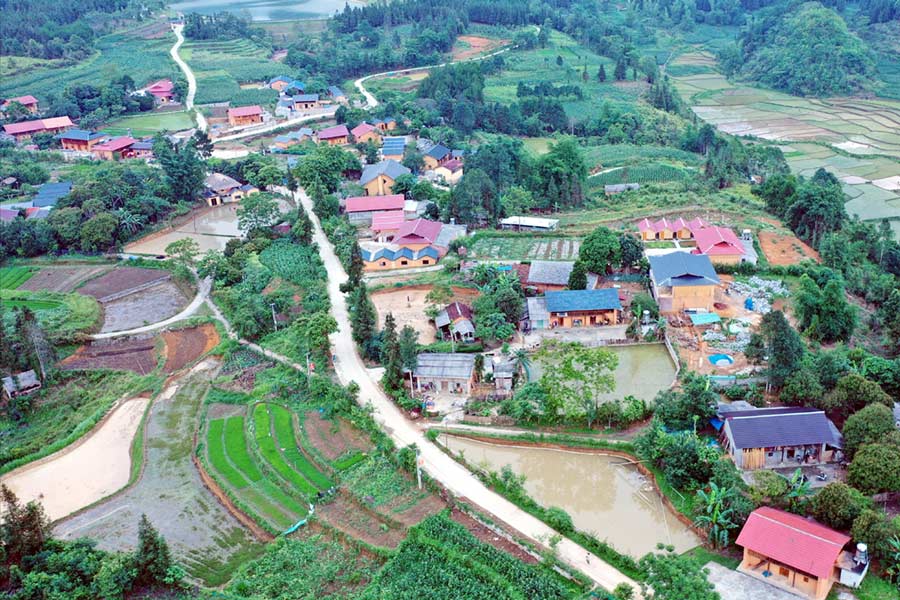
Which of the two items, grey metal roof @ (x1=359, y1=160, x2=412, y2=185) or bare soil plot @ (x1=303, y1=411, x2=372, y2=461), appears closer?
bare soil plot @ (x1=303, y1=411, x2=372, y2=461)

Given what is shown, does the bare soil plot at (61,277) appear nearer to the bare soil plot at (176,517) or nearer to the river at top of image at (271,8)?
the bare soil plot at (176,517)

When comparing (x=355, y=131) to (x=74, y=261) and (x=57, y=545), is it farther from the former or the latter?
(x=57, y=545)

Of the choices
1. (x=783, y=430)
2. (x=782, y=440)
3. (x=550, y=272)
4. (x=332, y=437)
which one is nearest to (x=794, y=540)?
(x=782, y=440)

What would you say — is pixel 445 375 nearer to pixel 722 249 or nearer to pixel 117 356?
pixel 117 356

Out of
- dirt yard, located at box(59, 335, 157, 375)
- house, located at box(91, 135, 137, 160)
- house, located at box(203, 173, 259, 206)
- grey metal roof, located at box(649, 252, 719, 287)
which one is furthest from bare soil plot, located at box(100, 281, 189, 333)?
house, located at box(91, 135, 137, 160)

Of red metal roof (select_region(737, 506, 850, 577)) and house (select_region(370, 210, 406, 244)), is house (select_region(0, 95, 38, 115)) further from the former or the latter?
red metal roof (select_region(737, 506, 850, 577))

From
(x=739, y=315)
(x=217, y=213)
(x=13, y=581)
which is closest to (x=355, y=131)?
(x=217, y=213)

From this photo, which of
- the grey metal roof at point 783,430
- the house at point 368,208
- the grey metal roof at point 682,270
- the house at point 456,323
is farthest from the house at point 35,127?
the grey metal roof at point 783,430
